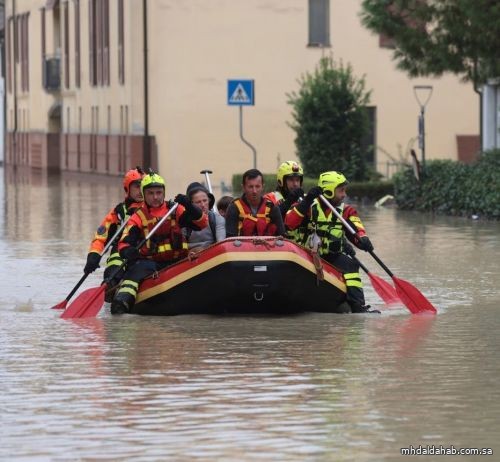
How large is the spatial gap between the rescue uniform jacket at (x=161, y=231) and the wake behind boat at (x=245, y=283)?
0.43 metres

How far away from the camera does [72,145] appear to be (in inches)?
2611

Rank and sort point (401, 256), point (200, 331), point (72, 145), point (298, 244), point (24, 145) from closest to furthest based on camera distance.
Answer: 1. point (200, 331)
2. point (298, 244)
3. point (401, 256)
4. point (72, 145)
5. point (24, 145)

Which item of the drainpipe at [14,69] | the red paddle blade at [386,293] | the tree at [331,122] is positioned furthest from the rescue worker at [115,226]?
the drainpipe at [14,69]

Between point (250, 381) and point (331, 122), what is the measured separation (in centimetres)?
3004

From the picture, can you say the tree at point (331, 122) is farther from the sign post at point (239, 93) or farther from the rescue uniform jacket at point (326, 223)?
the rescue uniform jacket at point (326, 223)

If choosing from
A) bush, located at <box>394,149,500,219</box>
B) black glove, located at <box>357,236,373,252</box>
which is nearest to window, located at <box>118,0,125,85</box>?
bush, located at <box>394,149,500,219</box>

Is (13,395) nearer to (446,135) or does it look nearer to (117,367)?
(117,367)

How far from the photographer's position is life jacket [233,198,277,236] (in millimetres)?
16438

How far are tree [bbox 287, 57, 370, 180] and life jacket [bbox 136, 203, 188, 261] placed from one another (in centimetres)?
2475

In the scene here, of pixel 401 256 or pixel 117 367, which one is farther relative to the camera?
pixel 401 256

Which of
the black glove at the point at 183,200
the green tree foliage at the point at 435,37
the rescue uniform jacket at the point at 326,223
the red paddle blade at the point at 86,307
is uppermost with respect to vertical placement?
the green tree foliage at the point at 435,37

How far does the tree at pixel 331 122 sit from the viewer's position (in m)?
41.3

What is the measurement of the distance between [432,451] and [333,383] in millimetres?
2506

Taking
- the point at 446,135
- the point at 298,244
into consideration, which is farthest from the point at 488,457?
the point at 446,135
